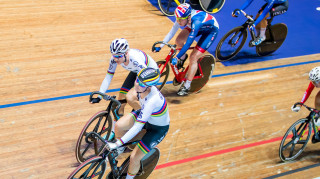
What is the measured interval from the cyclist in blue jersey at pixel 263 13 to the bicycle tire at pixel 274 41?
0.31 meters

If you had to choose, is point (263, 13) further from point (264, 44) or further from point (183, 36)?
point (183, 36)

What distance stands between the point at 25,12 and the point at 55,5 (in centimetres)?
82

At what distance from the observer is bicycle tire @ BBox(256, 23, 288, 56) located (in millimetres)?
7781

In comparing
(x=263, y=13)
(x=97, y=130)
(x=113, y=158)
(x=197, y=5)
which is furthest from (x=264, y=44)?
(x=113, y=158)

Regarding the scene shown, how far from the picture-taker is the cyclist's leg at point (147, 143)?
419 centimetres

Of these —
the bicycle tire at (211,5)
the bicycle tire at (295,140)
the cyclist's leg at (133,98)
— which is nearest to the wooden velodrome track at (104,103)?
the bicycle tire at (295,140)

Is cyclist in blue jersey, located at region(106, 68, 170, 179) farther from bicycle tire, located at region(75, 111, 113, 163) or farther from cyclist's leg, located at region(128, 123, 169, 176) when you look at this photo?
bicycle tire, located at region(75, 111, 113, 163)

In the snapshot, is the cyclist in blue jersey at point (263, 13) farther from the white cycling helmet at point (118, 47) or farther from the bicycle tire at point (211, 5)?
the white cycling helmet at point (118, 47)

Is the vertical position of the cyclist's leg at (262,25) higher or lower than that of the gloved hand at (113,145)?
higher

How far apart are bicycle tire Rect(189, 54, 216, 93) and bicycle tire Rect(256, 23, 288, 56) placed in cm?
194

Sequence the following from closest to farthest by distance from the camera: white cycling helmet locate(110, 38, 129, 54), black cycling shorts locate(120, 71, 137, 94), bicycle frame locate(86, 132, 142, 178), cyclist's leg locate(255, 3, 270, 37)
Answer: bicycle frame locate(86, 132, 142, 178) → white cycling helmet locate(110, 38, 129, 54) → black cycling shorts locate(120, 71, 137, 94) → cyclist's leg locate(255, 3, 270, 37)

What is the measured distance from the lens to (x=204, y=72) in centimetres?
647

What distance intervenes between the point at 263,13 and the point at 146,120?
4.29 meters

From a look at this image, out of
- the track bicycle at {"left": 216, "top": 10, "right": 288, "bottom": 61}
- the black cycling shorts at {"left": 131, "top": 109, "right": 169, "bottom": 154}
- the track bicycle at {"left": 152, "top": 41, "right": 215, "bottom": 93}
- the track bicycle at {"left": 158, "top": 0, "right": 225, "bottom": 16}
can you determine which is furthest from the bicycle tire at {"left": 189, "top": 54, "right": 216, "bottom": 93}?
the track bicycle at {"left": 158, "top": 0, "right": 225, "bottom": 16}
